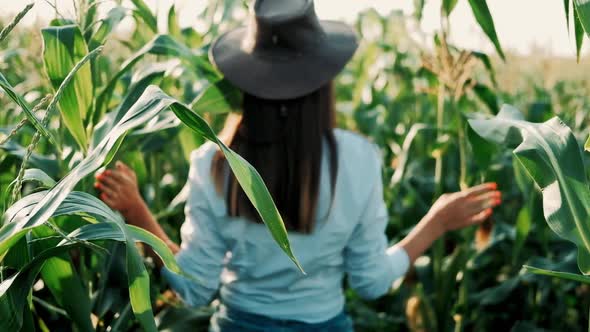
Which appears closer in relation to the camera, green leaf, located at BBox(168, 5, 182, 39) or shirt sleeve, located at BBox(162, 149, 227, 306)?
shirt sleeve, located at BBox(162, 149, 227, 306)

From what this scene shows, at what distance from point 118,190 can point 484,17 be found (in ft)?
2.70

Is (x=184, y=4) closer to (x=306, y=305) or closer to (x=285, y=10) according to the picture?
(x=285, y=10)

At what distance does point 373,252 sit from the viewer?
1680mm

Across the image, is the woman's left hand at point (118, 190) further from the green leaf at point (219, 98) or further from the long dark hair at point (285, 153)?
the green leaf at point (219, 98)

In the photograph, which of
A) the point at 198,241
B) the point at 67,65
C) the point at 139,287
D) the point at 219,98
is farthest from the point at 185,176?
the point at 139,287

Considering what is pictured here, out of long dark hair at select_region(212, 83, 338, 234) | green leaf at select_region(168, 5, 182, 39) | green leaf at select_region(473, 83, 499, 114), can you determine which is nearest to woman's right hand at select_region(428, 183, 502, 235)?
long dark hair at select_region(212, 83, 338, 234)

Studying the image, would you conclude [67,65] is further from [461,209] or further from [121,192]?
[461,209]

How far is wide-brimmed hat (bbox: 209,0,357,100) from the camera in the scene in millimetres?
1481

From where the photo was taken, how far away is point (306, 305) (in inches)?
65.3

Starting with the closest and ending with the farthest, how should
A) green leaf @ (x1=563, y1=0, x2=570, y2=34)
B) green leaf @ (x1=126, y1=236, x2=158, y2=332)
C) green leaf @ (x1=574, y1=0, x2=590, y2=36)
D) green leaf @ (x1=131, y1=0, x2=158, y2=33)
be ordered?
green leaf @ (x1=126, y1=236, x2=158, y2=332), green leaf @ (x1=574, y1=0, x2=590, y2=36), green leaf @ (x1=563, y1=0, x2=570, y2=34), green leaf @ (x1=131, y1=0, x2=158, y2=33)

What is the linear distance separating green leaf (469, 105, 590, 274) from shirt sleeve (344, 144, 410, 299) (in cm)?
58

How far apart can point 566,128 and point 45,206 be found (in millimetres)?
772

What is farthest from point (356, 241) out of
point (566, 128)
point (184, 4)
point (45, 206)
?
point (184, 4)

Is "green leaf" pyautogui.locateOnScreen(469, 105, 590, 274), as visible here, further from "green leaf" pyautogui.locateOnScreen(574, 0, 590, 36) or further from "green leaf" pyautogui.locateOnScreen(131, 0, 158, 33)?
"green leaf" pyautogui.locateOnScreen(131, 0, 158, 33)
